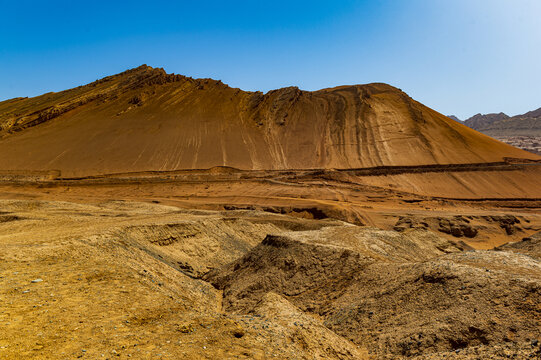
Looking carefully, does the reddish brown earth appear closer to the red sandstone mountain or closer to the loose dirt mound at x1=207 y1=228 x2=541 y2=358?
the loose dirt mound at x1=207 y1=228 x2=541 y2=358

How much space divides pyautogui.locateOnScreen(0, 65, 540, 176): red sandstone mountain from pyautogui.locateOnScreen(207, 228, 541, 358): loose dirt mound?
2394cm

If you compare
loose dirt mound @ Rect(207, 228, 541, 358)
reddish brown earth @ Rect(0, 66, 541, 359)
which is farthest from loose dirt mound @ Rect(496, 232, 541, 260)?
loose dirt mound @ Rect(207, 228, 541, 358)

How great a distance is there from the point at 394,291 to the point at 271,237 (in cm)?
475

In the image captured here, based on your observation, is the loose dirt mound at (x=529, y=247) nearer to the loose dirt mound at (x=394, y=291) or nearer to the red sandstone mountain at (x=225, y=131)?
the loose dirt mound at (x=394, y=291)

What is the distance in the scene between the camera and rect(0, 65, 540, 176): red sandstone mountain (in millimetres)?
34594

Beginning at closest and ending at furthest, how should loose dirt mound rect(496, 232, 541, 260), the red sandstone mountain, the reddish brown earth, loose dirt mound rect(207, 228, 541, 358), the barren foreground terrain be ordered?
the barren foreground terrain → the reddish brown earth → loose dirt mound rect(207, 228, 541, 358) → loose dirt mound rect(496, 232, 541, 260) → the red sandstone mountain

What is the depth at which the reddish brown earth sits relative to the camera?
5.06 m

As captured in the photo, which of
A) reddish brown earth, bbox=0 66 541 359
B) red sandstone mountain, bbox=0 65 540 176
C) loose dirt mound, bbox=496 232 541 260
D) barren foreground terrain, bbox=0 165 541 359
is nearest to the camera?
barren foreground terrain, bbox=0 165 541 359

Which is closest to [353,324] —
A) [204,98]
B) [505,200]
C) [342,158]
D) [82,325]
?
[82,325]

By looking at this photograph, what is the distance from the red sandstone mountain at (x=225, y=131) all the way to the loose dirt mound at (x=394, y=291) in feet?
78.5

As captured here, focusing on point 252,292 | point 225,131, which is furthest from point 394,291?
point 225,131

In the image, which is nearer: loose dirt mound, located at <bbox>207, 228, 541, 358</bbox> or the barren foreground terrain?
the barren foreground terrain

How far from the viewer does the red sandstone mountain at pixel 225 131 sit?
34.6 metres

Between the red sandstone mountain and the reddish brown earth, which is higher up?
the red sandstone mountain
